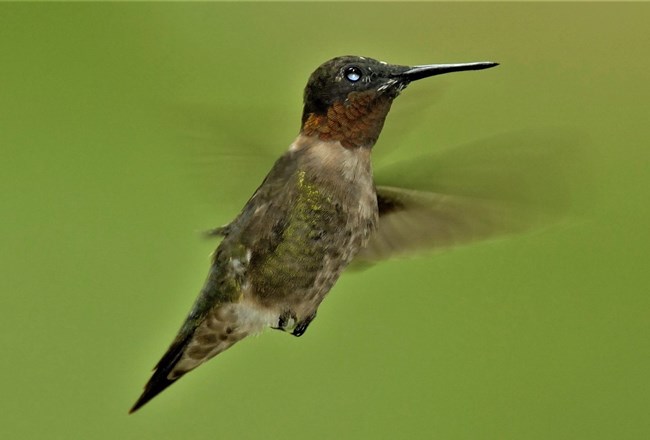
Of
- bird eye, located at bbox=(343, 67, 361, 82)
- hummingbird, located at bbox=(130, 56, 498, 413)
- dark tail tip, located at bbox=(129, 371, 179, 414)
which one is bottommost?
dark tail tip, located at bbox=(129, 371, 179, 414)

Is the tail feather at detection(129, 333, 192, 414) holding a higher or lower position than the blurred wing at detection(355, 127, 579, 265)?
lower

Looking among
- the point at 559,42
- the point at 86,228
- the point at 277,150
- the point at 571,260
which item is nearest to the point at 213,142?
the point at 277,150

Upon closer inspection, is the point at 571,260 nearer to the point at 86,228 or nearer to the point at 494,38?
the point at 494,38

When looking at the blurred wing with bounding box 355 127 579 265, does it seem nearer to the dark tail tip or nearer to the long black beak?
the long black beak

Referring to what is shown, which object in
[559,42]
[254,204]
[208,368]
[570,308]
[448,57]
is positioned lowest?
[208,368]

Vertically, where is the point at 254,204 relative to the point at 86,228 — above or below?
below

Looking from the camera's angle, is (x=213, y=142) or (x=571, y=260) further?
(x=571, y=260)

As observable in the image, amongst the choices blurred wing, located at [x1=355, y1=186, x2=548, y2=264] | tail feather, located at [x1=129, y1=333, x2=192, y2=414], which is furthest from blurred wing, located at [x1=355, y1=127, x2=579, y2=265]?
tail feather, located at [x1=129, y1=333, x2=192, y2=414]
